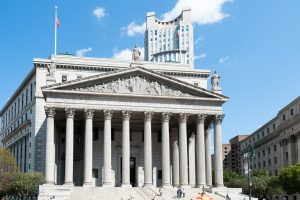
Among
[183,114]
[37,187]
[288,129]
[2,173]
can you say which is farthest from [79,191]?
[288,129]

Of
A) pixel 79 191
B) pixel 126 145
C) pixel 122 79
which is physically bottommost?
pixel 79 191

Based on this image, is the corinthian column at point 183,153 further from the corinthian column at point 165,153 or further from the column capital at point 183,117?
the corinthian column at point 165,153

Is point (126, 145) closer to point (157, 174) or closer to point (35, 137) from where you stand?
point (157, 174)

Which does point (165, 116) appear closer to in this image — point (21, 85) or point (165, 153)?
point (165, 153)

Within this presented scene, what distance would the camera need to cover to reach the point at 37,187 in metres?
74.9

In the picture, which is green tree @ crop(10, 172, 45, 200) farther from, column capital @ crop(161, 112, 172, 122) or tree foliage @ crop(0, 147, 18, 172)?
column capital @ crop(161, 112, 172, 122)

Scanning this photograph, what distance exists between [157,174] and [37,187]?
2179 cm

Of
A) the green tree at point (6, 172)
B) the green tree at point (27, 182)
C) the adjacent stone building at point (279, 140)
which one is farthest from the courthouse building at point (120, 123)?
the adjacent stone building at point (279, 140)

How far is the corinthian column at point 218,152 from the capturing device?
7781 cm

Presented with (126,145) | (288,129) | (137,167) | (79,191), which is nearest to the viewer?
(79,191)

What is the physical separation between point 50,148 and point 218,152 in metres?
25.4

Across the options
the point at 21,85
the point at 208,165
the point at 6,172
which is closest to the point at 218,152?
the point at 208,165

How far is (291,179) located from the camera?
91.4 m

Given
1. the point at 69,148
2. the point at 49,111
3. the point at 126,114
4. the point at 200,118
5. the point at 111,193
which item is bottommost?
the point at 111,193
